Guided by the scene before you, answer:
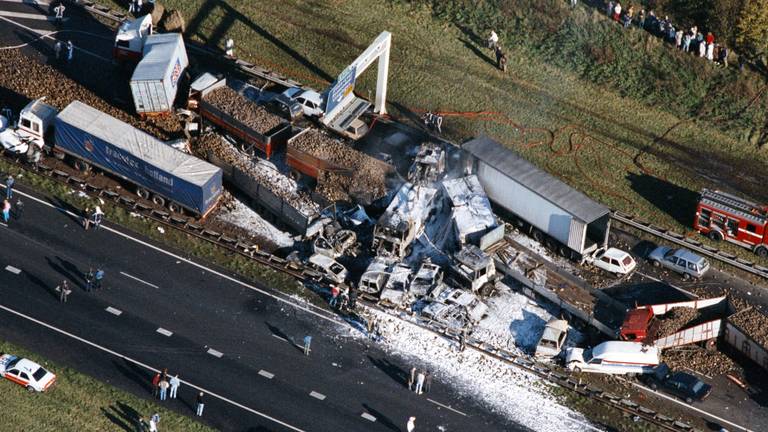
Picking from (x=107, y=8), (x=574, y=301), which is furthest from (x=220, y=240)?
(x=107, y=8)

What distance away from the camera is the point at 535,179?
81.5m

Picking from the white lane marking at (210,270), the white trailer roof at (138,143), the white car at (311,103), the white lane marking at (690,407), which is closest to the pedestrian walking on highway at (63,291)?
the white lane marking at (210,270)

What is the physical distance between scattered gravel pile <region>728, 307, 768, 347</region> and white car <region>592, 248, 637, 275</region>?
25.2 feet

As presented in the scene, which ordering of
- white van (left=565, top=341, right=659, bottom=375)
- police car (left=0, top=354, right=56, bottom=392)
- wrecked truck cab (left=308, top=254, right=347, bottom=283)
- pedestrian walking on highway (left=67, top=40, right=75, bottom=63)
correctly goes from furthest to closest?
pedestrian walking on highway (left=67, top=40, right=75, bottom=63) → wrecked truck cab (left=308, top=254, right=347, bottom=283) → white van (left=565, top=341, right=659, bottom=375) → police car (left=0, top=354, right=56, bottom=392)

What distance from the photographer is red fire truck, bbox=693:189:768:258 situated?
271ft

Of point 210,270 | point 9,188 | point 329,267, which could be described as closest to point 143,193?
point 210,270

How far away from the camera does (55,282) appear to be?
76.6 metres

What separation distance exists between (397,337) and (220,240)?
13.7 meters

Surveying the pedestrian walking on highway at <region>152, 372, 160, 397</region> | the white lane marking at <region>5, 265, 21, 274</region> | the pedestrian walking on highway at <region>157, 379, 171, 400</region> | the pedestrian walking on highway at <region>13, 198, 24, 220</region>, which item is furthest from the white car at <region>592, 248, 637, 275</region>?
the pedestrian walking on highway at <region>13, 198, 24, 220</region>

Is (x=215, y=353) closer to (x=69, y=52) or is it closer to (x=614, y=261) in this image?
(x=614, y=261)

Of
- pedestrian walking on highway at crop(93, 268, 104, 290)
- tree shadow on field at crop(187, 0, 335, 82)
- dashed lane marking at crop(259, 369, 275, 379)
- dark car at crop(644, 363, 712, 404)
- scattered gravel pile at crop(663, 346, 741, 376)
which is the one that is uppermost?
tree shadow on field at crop(187, 0, 335, 82)

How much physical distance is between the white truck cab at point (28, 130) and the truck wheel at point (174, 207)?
1057 centimetres

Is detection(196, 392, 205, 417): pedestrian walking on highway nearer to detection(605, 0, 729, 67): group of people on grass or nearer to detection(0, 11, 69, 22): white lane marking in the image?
detection(0, 11, 69, 22): white lane marking

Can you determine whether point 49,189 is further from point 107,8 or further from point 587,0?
point 587,0
